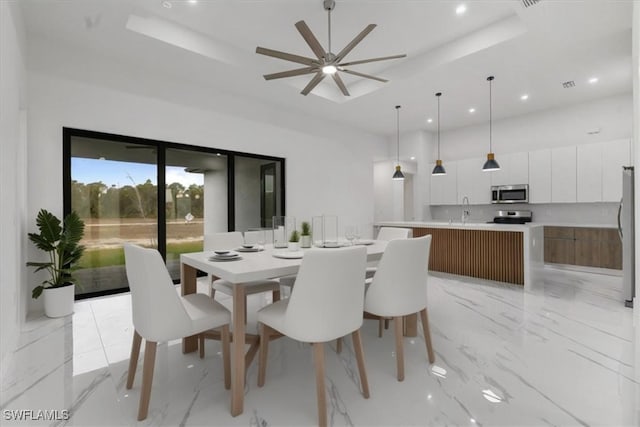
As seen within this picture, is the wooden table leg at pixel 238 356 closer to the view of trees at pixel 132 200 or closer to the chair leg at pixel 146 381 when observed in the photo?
the chair leg at pixel 146 381

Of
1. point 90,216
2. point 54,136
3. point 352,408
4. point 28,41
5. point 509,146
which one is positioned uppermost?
point 28,41

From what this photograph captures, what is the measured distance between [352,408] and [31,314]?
3.40 m

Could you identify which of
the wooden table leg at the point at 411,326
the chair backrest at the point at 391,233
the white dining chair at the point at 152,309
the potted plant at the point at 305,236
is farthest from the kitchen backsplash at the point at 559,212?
the white dining chair at the point at 152,309

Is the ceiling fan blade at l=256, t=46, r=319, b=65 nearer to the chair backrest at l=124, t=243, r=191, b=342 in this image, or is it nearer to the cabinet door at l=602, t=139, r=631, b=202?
the chair backrest at l=124, t=243, r=191, b=342

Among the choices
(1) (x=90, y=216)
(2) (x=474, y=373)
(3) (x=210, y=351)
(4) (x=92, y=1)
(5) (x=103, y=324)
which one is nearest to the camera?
(2) (x=474, y=373)

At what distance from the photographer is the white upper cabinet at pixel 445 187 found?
654 cm

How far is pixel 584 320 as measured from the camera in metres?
2.93

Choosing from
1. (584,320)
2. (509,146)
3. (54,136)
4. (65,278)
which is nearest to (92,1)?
(54,136)

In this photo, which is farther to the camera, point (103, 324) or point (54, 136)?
point (54, 136)

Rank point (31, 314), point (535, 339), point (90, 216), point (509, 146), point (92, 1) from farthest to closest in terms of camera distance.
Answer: point (509, 146)
point (90, 216)
point (31, 314)
point (92, 1)
point (535, 339)

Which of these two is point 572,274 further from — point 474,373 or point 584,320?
point 474,373

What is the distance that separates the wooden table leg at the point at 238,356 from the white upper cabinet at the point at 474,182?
5.88 metres

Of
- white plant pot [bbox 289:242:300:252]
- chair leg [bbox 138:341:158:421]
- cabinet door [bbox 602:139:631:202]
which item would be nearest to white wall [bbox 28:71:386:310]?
chair leg [bbox 138:341:158:421]

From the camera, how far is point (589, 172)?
5.03 m
